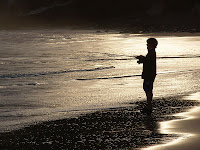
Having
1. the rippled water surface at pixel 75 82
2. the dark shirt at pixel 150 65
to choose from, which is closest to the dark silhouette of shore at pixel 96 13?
the rippled water surface at pixel 75 82

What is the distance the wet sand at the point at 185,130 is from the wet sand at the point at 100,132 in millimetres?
121

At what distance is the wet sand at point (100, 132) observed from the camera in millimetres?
7344

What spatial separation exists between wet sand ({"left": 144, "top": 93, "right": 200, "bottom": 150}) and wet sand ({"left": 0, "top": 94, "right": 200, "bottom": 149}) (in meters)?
0.12

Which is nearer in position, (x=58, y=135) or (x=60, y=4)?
(x=58, y=135)

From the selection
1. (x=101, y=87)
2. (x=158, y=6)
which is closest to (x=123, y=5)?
(x=158, y=6)

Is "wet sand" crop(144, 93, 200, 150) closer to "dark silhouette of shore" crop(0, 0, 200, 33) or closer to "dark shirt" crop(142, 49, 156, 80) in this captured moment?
"dark shirt" crop(142, 49, 156, 80)

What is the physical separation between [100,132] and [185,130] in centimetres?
117

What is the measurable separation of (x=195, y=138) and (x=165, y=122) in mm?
1200

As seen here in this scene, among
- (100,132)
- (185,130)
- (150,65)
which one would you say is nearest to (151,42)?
(150,65)

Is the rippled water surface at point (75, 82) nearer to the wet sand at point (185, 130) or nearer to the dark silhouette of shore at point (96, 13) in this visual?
the wet sand at point (185, 130)

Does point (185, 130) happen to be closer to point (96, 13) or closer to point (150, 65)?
point (150, 65)

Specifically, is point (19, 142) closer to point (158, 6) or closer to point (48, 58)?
point (48, 58)

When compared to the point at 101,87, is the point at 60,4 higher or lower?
higher

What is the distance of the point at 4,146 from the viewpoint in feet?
24.0
